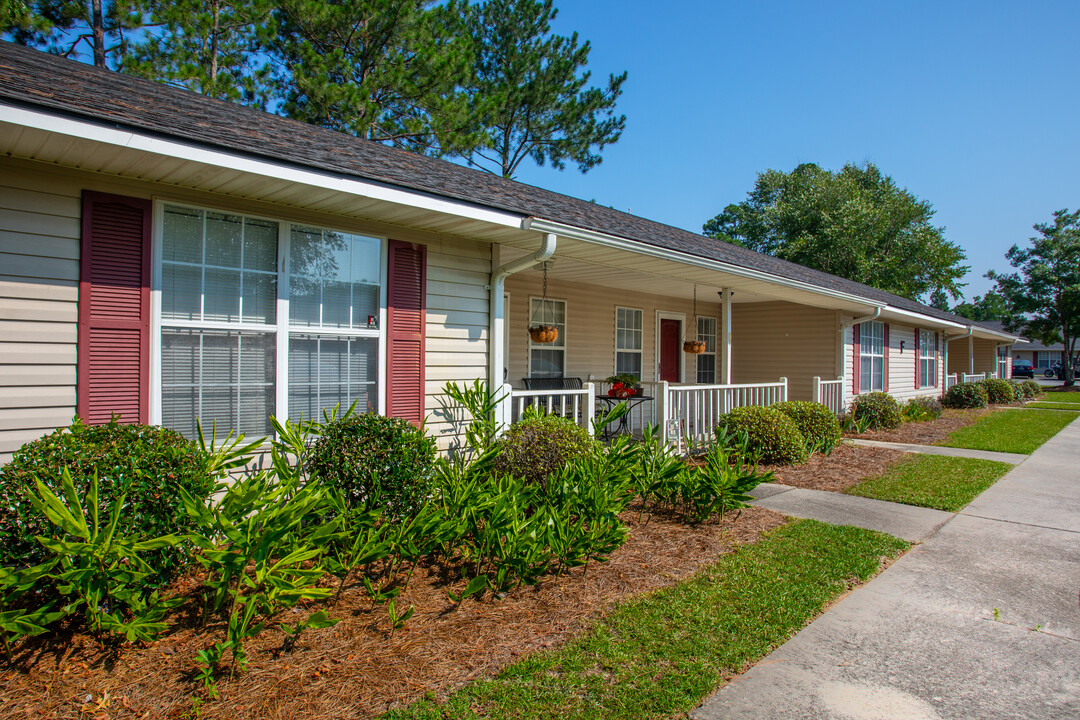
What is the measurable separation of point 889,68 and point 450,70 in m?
10.7

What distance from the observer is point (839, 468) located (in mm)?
8086

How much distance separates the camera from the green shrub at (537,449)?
5.43m

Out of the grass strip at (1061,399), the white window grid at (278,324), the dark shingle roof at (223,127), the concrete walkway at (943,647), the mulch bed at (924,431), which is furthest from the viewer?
the grass strip at (1061,399)

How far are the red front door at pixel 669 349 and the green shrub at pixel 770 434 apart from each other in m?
4.22

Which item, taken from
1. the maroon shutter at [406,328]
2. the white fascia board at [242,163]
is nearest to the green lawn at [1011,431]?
the maroon shutter at [406,328]

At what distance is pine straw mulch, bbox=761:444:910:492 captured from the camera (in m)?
7.21

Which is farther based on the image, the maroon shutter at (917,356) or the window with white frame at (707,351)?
the maroon shutter at (917,356)

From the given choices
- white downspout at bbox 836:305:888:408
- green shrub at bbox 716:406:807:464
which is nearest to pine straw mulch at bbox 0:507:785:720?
green shrub at bbox 716:406:807:464

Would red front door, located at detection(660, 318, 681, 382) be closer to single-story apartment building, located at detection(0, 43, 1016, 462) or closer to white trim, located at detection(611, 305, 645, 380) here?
white trim, located at detection(611, 305, 645, 380)

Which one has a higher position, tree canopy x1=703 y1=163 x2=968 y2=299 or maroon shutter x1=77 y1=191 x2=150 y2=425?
tree canopy x1=703 y1=163 x2=968 y2=299

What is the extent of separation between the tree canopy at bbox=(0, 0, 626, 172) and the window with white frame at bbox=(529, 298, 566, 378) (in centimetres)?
849

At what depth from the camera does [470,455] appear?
19.6 ft

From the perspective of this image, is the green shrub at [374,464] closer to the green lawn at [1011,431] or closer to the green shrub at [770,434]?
the green shrub at [770,434]

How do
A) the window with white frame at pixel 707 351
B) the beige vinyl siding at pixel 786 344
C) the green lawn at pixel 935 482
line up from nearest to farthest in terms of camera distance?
the green lawn at pixel 935 482, the beige vinyl siding at pixel 786 344, the window with white frame at pixel 707 351
